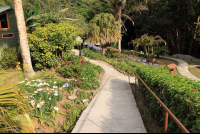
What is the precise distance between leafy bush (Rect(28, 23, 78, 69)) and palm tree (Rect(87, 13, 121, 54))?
21.5 feet

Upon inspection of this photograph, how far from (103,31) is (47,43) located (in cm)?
798

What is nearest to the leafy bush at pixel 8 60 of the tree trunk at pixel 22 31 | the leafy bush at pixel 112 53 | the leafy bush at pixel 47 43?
the leafy bush at pixel 47 43

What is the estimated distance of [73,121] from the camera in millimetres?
3951

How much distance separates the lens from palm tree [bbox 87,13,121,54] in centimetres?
1519

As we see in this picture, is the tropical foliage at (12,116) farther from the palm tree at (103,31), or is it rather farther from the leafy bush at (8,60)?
the palm tree at (103,31)

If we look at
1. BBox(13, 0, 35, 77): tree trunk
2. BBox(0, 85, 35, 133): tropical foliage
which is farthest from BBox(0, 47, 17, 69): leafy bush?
BBox(0, 85, 35, 133): tropical foliage

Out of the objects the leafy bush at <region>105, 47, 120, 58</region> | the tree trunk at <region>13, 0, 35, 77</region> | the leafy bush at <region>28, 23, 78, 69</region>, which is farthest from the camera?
the leafy bush at <region>105, 47, 120, 58</region>

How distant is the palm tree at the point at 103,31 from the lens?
1519 cm

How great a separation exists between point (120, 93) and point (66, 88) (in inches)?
83.8

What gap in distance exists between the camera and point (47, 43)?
8273 mm

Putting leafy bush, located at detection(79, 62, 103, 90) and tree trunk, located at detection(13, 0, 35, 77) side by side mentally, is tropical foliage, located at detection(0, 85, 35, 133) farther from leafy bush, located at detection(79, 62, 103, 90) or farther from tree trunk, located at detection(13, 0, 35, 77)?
tree trunk, located at detection(13, 0, 35, 77)

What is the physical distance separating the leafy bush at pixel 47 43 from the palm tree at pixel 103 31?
6566 mm

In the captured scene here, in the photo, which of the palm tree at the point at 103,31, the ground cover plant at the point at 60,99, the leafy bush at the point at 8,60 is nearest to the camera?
the ground cover plant at the point at 60,99

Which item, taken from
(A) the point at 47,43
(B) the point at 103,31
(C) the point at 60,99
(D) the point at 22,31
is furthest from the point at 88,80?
(B) the point at 103,31
